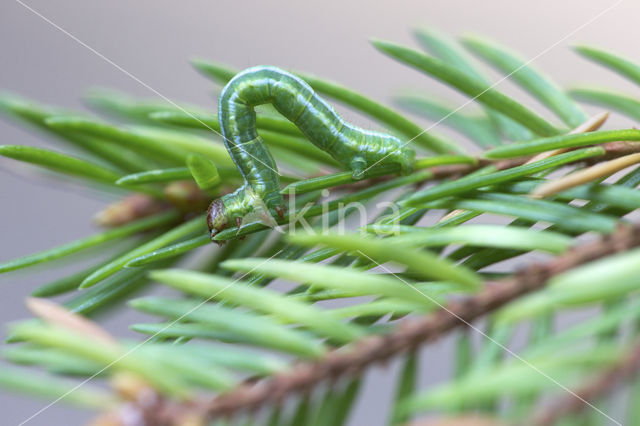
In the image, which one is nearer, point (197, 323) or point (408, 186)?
point (197, 323)

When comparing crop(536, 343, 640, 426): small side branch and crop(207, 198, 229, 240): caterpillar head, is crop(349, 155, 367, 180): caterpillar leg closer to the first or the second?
crop(207, 198, 229, 240): caterpillar head

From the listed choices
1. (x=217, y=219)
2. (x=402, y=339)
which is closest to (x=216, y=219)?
(x=217, y=219)

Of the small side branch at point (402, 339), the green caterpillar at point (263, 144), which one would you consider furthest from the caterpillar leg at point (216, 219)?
the small side branch at point (402, 339)

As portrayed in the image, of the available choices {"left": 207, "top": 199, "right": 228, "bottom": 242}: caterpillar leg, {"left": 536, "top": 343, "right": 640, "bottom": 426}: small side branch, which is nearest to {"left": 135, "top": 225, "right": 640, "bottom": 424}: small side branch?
{"left": 536, "top": 343, "right": 640, "bottom": 426}: small side branch

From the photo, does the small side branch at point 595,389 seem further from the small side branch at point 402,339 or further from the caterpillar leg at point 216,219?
the caterpillar leg at point 216,219

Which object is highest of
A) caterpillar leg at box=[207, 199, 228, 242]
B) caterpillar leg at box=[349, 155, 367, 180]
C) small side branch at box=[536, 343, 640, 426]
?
caterpillar leg at box=[349, 155, 367, 180]

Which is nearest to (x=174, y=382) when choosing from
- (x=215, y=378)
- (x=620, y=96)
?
(x=215, y=378)

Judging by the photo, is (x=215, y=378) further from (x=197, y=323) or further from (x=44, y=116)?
(x=44, y=116)

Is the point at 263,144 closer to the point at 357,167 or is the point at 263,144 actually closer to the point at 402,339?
the point at 357,167
